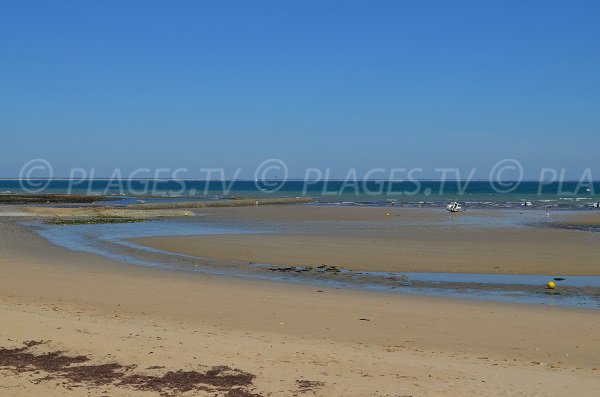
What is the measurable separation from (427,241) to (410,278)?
11090 mm

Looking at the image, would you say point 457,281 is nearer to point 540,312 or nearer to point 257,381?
point 540,312

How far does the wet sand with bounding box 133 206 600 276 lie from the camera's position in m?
21.1

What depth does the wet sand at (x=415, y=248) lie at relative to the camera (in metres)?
21.1

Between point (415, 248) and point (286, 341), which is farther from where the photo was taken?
point (415, 248)

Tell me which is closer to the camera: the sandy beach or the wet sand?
the sandy beach

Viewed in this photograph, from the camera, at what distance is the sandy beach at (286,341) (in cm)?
750

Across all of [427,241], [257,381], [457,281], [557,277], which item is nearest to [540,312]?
[457,281]

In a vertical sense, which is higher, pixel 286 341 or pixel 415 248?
pixel 415 248

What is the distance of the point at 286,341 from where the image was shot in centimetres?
978

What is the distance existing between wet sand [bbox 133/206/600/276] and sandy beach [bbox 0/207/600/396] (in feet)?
20.7

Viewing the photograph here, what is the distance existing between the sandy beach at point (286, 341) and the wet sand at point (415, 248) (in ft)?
20.7

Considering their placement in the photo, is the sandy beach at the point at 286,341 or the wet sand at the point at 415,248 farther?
the wet sand at the point at 415,248

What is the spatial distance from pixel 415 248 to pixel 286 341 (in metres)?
17.1

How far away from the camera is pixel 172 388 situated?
7.27 m
